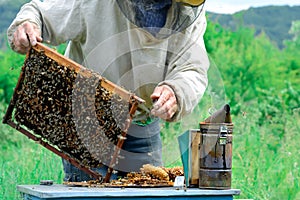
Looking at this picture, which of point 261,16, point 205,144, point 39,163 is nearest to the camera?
point 205,144

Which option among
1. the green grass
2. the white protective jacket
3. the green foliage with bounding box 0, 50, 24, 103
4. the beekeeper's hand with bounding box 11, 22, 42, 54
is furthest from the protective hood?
the green foliage with bounding box 0, 50, 24, 103

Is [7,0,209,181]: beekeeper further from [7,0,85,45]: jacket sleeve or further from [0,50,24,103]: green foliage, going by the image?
[0,50,24,103]: green foliage

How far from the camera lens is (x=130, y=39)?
12.2 feet

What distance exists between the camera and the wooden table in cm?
290

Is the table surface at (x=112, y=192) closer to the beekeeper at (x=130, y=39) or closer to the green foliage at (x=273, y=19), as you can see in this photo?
the beekeeper at (x=130, y=39)

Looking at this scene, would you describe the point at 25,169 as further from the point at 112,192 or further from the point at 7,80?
the point at 7,80

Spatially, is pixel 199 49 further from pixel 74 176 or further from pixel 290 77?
pixel 290 77

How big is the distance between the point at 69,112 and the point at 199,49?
0.83 m

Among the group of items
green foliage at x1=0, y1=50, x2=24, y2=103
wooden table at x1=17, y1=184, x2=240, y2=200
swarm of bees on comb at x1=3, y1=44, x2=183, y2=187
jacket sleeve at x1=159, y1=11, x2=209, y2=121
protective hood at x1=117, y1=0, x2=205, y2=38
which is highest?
green foliage at x1=0, y1=50, x2=24, y2=103

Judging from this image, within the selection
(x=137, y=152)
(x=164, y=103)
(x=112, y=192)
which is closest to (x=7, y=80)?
(x=137, y=152)

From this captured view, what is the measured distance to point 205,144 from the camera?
3207 mm

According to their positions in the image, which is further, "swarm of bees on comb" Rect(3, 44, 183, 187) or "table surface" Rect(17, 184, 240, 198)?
"swarm of bees on comb" Rect(3, 44, 183, 187)

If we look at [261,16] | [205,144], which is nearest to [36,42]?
[205,144]

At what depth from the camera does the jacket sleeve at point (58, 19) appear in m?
3.75
